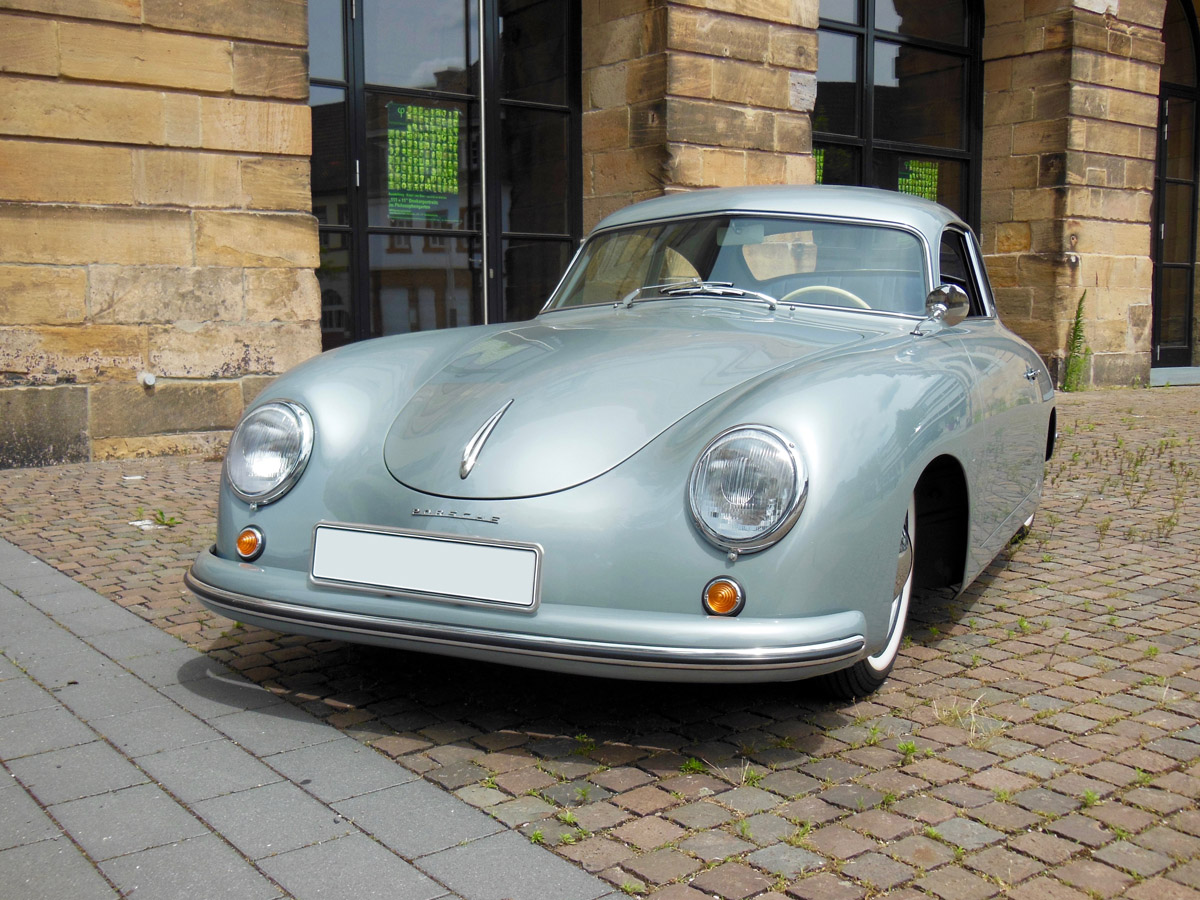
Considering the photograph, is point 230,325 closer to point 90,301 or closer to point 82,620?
point 90,301

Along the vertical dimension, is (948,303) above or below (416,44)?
below

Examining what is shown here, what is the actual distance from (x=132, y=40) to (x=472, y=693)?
580cm

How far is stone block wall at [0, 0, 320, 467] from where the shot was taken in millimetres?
7156

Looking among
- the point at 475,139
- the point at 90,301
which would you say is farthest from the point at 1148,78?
the point at 90,301

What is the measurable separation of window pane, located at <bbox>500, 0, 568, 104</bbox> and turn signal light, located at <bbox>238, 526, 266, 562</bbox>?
8.10 meters

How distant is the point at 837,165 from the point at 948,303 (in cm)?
946

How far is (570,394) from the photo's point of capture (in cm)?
310

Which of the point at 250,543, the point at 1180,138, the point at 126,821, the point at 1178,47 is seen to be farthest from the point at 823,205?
the point at 1178,47

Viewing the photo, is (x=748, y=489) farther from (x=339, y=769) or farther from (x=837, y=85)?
(x=837, y=85)

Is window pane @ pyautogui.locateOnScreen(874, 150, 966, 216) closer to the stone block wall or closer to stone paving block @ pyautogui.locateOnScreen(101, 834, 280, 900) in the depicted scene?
the stone block wall

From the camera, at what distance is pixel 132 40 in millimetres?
7410

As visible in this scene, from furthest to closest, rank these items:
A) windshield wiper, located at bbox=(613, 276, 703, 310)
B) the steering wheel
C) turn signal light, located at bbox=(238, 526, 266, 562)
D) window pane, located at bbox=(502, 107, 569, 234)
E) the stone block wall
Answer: window pane, located at bbox=(502, 107, 569, 234)
the stone block wall
windshield wiper, located at bbox=(613, 276, 703, 310)
the steering wheel
turn signal light, located at bbox=(238, 526, 266, 562)

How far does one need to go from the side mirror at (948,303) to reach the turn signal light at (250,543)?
2146 mm

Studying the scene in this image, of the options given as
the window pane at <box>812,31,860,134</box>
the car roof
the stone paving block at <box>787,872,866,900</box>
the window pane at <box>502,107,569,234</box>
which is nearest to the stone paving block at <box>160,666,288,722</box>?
the stone paving block at <box>787,872,866,900</box>
